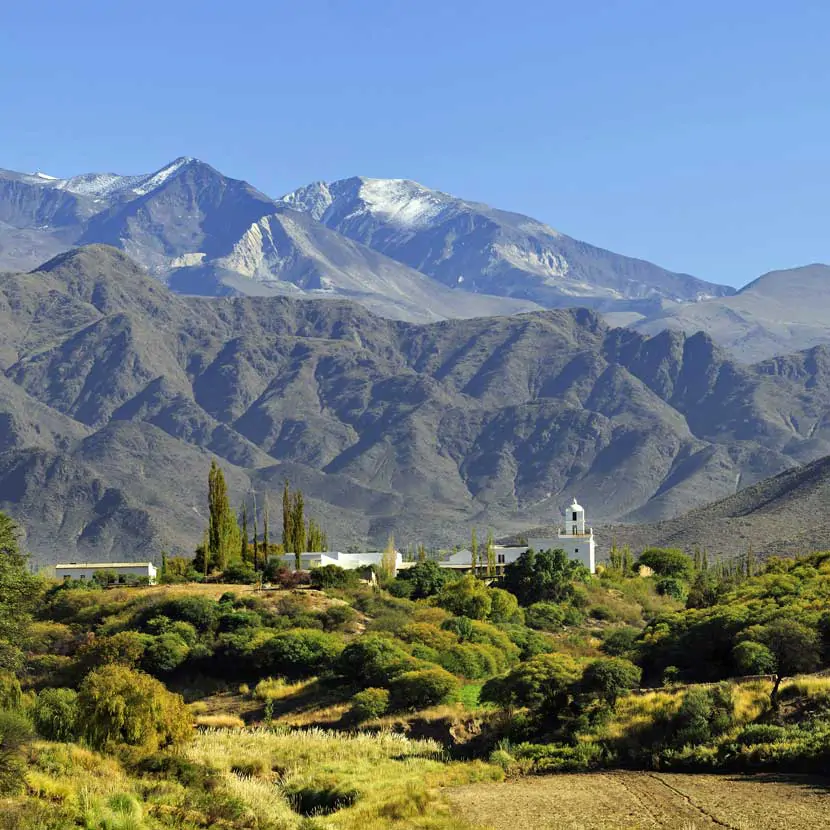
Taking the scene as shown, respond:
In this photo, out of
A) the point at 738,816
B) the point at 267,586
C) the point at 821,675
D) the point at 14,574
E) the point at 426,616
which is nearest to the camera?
the point at 738,816

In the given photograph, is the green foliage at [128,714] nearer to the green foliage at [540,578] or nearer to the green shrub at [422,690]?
the green shrub at [422,690]

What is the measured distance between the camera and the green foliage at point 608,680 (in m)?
49.8

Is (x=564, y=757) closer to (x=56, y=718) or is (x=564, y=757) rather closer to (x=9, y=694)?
(x=56, y=718)

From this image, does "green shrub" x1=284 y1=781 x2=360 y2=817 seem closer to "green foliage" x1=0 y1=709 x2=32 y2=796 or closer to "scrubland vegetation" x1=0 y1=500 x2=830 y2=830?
"scrubland vegetation" x1=0 y1=500 x2=830 y2=830

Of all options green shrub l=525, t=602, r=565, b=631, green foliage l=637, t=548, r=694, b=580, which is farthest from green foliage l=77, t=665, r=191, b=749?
green foliage l=637, t=548, r=694, b=580

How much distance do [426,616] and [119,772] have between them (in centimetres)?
4236

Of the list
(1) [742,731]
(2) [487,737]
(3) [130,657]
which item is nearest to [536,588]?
(3) [130,657]

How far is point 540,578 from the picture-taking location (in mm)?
96562

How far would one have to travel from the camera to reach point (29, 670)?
6594 cm

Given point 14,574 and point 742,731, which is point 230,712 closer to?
point 14,574

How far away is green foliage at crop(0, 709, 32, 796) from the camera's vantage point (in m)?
33.3

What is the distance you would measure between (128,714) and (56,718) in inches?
95.7

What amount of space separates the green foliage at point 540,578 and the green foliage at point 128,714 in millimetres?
49269

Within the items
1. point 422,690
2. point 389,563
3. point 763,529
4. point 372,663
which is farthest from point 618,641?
point 763,529
